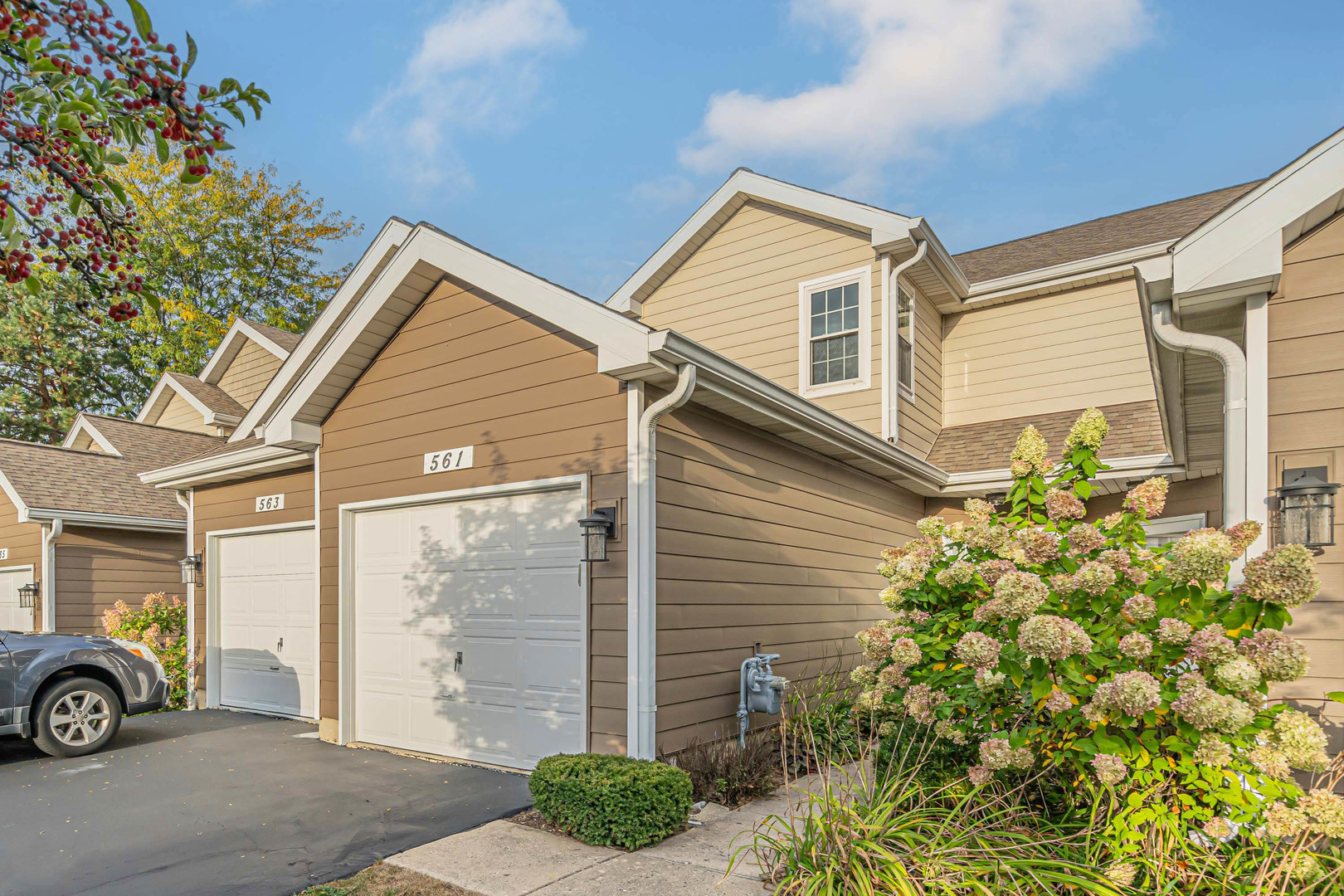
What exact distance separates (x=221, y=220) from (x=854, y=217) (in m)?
21.3

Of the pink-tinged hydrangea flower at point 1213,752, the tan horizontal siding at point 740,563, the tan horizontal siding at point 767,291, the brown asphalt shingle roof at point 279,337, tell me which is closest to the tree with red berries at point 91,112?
the tan horizontal siding at point 740,563

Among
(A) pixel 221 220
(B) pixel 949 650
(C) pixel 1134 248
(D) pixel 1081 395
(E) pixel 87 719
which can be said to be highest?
(A) pixel 221 220

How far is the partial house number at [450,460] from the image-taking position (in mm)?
6934

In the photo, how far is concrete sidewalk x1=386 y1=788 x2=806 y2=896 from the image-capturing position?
4.10 meters

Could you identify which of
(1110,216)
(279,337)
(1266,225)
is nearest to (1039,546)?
(1266,225)

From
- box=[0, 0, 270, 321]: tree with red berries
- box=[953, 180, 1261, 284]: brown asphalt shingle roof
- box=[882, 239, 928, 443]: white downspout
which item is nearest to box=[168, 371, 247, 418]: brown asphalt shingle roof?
box=[882, 239, 928, 443]: white downspout

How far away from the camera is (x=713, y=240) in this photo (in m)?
11.6

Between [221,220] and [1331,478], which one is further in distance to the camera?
[221,220]

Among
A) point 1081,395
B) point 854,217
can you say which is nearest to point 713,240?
point 854,217

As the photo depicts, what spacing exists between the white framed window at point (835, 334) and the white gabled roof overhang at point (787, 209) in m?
0.62

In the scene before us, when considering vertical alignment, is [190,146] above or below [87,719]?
above

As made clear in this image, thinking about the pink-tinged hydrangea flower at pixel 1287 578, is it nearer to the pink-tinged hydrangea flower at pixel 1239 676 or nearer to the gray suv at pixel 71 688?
the pink-tinged hydrangea flower at pixel 1239 676

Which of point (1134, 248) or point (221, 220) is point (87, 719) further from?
point (221, 220)

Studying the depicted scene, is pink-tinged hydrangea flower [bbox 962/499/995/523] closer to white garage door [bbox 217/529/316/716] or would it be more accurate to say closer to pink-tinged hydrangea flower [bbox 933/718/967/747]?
pink-tinged hydrangea flower [bbox 933/718/967/747]
